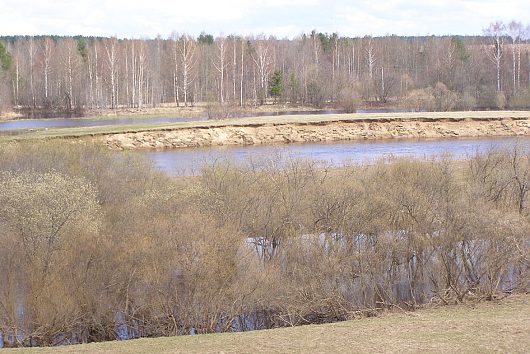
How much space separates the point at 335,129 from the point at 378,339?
141 ft

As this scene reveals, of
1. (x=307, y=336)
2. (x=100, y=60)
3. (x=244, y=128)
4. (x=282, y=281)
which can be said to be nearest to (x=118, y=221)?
(x=282, y=281)

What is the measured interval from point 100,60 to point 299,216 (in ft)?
235

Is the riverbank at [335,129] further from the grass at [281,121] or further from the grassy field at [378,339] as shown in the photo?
the grassy field at [378,339]

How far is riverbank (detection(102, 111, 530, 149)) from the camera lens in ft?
174

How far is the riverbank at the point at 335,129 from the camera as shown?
5319 cm

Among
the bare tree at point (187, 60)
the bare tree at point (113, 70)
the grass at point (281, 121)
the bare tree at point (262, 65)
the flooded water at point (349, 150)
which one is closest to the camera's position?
the flooded water at point (349, 150)

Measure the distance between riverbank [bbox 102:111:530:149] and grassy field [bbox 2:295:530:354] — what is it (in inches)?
1473

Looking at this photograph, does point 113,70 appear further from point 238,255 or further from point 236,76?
point 238,255

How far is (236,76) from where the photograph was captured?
88750 mm

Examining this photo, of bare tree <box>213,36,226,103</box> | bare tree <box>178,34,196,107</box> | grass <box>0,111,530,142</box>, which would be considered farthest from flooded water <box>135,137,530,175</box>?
bare tree <box>178,34,196,107</box>

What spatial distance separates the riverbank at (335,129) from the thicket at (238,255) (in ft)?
99.3

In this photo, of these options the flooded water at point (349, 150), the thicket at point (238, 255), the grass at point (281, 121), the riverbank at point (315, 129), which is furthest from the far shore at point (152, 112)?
the thicket at point (238, 255)

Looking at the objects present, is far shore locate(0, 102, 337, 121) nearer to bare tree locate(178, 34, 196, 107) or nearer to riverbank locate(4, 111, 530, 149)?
bare tree locate(178, 34, 196, 107)

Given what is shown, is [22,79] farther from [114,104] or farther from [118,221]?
[118,221]
